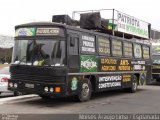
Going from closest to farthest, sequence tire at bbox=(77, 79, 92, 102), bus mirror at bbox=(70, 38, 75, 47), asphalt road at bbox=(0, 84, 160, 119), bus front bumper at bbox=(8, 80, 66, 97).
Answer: asphalt road at bbox=(0, 84, 160, 119), bus front bumper at bbox=(8, 80, 66, 97), bus mirror at bbox=(70, 38, 75, 47), tire at bbox=(77, 79, 92, 102)

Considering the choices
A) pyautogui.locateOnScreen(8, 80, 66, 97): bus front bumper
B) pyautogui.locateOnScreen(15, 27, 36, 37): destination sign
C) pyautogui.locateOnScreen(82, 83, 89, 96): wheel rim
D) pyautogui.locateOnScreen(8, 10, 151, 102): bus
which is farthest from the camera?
pyautogui.locateOnScreen(82, 83, 89, 96): wheel rim

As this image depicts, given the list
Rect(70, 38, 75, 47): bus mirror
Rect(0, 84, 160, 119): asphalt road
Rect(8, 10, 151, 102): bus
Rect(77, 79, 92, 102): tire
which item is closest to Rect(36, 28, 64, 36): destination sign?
Rect(8, 10, 151, 102): bus

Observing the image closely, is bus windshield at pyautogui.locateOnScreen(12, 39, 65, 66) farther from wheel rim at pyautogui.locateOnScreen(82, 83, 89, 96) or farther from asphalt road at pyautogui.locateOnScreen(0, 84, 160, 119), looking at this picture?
wheel rim at pyautogui.locateOnScreen(82, 83, 89, 96)

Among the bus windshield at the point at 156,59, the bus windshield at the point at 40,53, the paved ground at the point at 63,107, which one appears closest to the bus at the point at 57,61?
the bus windshield at the point at 40,53

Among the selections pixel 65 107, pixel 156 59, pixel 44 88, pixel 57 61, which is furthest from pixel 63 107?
pixel 156 59

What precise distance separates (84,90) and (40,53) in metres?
2.28

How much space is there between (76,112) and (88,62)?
313 centimetres

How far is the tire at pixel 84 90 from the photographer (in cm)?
1268

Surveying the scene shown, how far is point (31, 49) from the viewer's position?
1210 cm

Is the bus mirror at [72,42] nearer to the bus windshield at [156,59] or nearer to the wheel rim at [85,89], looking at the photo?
the wheel rim at [85,89]

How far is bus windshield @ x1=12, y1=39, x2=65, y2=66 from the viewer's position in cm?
1168

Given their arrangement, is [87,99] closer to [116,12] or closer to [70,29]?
[70,29]

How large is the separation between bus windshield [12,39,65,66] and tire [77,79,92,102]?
150cm

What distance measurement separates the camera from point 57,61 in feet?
38.3
